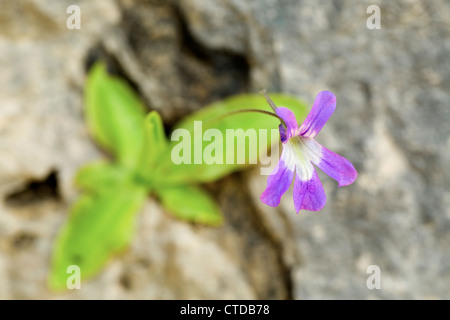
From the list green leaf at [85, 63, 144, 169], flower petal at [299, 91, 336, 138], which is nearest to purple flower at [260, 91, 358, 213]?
flower petal at [299, 91, 336, 138]

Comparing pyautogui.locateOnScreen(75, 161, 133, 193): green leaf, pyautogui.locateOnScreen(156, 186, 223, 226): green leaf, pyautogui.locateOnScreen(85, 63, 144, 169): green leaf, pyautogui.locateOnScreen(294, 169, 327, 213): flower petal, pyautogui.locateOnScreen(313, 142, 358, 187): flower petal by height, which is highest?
pyautogui.locateOnScreen(85, 63, 144, 169): green leaf

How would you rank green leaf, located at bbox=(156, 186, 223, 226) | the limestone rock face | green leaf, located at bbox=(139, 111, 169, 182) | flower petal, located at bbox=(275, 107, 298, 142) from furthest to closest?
green leaf, located at bbox=(156, 186, 223, 226) → the limestone rock face → green leaf, located at bbox=(139, 111, 169, 182) → flower petal, located at bbox=(275, 107, 298, 142)

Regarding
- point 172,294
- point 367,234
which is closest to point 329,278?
point 367,234

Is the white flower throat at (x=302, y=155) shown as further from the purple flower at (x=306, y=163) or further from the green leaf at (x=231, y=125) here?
the green leaf at (x=231, y=125)

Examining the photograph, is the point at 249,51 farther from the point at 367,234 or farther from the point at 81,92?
the point at 367,234

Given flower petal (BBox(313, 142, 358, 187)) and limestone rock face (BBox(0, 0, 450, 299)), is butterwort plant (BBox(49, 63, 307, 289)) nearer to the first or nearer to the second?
limestone rock face (BBox(0, 0, 450, 299))

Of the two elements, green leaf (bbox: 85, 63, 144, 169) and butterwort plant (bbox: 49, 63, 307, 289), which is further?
green leaf (bbox: 85, 63, 144, 169)

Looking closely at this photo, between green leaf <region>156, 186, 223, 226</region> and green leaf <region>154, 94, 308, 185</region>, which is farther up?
green leaf <region>154, 94, 308, 185</region>
